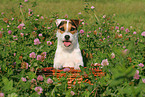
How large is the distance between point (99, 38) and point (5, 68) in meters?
2.58

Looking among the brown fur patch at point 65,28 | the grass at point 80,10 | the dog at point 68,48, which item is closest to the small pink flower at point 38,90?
the dog at point 68,48

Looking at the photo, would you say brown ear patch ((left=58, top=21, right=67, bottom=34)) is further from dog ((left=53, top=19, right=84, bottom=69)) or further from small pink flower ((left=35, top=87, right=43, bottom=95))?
small pink flower ((left=35, top=87, right=43, bottom=95))

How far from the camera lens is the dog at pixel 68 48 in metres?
2.66

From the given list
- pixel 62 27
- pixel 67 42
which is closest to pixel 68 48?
pixel 67 42

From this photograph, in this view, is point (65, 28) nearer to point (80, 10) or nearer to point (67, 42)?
point (67, 42)

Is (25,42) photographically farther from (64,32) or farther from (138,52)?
(138,52)

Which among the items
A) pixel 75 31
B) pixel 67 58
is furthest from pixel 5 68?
pixel 75 31

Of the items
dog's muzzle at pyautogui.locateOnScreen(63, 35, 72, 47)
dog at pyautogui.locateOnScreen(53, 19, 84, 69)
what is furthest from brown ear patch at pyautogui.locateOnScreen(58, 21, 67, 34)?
dog's muzzle at pyautogui.locateOnScreen(63, 35, 72, 47)

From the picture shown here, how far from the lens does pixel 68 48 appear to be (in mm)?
2703

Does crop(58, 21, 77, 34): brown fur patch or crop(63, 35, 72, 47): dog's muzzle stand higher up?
crop(58, 21, 77, 34): brown fur patch

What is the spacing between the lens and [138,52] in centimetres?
316

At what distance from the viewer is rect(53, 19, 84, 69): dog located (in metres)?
2.66

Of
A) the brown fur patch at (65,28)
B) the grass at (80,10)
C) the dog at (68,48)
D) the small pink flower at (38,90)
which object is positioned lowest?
the small pink flower at (38,90)

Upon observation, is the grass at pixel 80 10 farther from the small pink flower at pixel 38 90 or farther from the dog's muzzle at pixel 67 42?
the small pink flower at pixel 38 90
